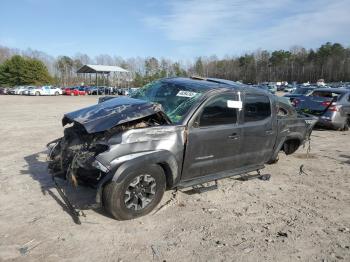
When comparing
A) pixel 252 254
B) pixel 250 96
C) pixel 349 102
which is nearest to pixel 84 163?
pixel 252 254

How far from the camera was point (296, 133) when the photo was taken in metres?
7.28

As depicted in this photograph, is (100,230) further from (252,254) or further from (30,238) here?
(252,254)

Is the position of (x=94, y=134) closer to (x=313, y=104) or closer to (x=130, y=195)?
(x=130, y=195)

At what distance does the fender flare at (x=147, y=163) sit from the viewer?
4254 millimetres

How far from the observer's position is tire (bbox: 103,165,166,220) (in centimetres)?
430

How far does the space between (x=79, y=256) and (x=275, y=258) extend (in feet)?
6.88

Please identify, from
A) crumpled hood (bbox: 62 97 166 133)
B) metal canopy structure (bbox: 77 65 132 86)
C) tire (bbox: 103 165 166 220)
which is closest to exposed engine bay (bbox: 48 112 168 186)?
crumpled hood (bbox: 62 97 166 133)

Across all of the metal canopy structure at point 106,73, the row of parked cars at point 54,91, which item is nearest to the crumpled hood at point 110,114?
the row of parked cars at point 54,91

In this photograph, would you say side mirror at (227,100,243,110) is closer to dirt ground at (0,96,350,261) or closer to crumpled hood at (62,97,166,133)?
crumpled hood at (62,97,166,133)

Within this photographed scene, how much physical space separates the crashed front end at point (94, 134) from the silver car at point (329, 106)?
9.49m

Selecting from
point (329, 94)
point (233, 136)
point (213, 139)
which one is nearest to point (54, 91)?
point (329, 94)

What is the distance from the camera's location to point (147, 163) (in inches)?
177

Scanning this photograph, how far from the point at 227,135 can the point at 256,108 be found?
3.17ft

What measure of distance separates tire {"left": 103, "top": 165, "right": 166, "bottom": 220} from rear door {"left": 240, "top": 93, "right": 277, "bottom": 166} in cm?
177
